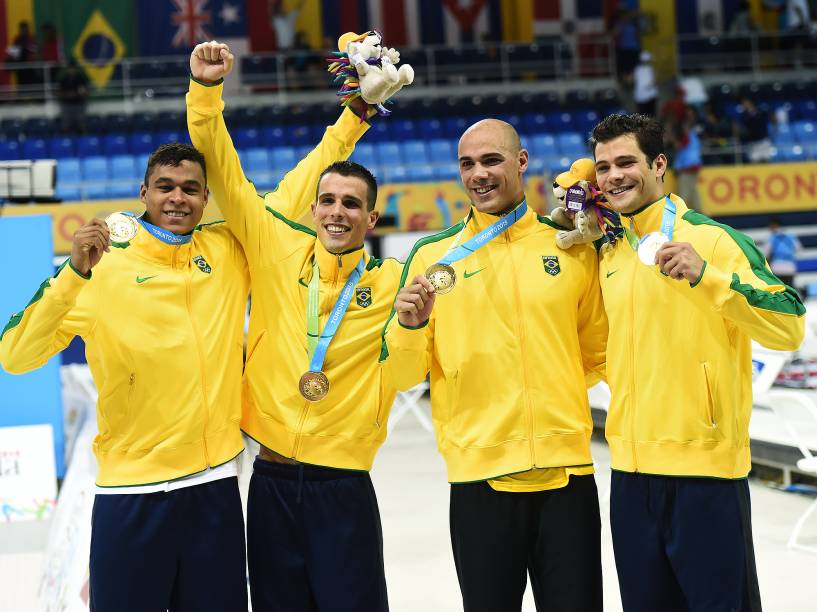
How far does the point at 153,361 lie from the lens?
3.76m

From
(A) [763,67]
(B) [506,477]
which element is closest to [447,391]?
(B) [506,477]

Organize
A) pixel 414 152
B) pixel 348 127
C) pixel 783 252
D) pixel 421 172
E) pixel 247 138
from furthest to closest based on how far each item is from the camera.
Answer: pixel 414 152 → pixel 247 138 → pixel 421 172 → pixel 783 252 → pixel 348 127

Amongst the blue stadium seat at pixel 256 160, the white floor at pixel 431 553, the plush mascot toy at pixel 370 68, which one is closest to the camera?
the plush mascot toy at pixel 370 68

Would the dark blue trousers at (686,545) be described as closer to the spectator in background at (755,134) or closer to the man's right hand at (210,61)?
the man's right hand at (210,61)

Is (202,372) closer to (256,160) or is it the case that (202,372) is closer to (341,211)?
(341,211)

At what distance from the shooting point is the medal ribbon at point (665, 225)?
3.57 m

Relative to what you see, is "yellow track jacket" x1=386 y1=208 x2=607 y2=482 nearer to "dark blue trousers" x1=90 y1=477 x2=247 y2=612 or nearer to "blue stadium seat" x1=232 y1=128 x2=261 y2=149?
"dark blue trousers" x1=90 y1=477 x2=247 y2=612

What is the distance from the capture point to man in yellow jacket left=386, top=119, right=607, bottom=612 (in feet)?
11.8

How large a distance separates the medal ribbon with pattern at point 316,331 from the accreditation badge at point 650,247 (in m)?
1.05

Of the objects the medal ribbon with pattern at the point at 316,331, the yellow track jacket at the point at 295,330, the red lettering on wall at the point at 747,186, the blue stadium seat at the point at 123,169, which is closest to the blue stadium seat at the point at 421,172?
the blue stadium seat at the point at 123,169

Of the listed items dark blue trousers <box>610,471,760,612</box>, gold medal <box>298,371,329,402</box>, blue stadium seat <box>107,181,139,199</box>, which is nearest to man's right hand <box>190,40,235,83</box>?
gold medal <box>298,371,329,402</box>

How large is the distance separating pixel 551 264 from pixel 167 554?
161 centimetres

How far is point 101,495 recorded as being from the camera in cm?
382

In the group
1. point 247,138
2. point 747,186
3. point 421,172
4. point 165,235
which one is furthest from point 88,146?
point 165,235
